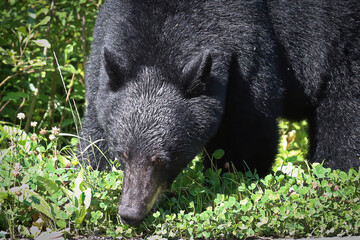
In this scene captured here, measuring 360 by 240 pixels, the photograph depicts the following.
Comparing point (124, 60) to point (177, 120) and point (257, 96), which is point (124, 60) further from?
point (257, 96)

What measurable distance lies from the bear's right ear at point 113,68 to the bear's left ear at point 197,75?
506mm

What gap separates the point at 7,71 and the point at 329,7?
13.0 feet

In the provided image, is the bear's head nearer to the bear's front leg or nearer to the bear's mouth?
the bear's mouth

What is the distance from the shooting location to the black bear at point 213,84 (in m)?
4.28

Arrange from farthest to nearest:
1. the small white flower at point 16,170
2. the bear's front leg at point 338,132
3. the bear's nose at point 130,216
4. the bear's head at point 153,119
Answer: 1. the bear's front leg at point 338,132
2. the small white flower at point 16,170
3. the bear's head at point 153,119
4. the bear's nose at point 130,216

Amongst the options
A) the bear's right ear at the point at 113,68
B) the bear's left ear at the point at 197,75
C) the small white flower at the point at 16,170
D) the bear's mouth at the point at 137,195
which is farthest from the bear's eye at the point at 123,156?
the small white flower at the point at 16,170

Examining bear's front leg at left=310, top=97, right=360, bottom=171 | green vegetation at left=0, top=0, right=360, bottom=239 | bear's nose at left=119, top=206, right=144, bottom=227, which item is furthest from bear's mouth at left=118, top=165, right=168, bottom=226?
bear's front leg at left=310, top=97, right=360, bottom=171

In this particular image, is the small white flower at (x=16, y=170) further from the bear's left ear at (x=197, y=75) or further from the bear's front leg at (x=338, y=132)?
the bear's front leg at (x=338, y=132)

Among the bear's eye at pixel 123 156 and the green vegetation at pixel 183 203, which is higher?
the bear's eye at pixel 123 156

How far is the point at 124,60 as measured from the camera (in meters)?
4.45

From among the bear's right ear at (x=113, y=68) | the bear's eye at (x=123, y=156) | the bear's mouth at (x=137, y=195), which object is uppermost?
the bear's right ear at (x=113, y=68)

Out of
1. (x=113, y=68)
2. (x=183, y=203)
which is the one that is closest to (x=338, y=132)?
(x=183, y=203)

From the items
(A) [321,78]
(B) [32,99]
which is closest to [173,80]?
(A) [321,78]

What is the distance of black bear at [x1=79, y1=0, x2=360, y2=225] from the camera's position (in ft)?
14.0
